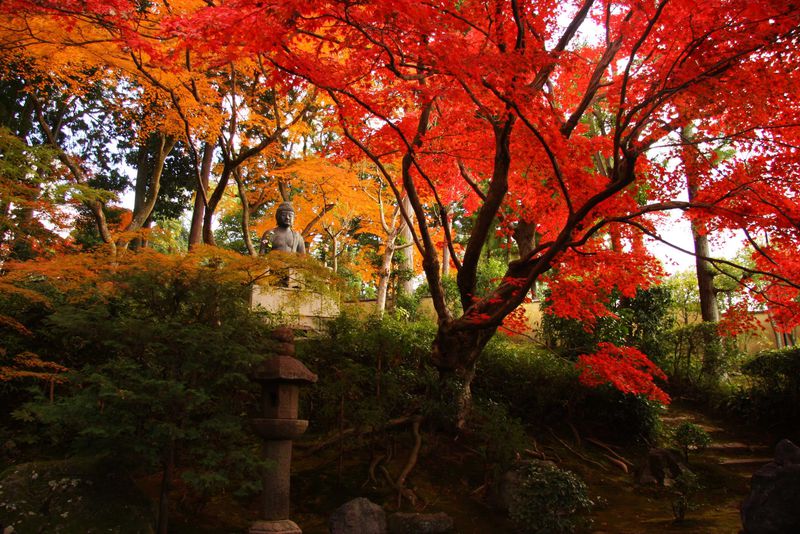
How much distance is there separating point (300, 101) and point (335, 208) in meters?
5.07

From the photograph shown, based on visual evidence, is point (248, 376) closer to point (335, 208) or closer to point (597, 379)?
point (597, 379)

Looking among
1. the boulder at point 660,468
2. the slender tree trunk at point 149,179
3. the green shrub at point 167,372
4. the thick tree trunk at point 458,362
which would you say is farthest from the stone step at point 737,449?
the slender tree trunk at point 149,179

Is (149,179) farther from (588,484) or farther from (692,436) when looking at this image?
(692,436)

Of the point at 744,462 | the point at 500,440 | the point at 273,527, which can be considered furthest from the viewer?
the point at 744,462

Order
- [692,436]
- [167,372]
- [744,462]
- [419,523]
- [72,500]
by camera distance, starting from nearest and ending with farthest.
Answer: [72,500]
[167,372]
[419,523]
[692,436]
[744,462]

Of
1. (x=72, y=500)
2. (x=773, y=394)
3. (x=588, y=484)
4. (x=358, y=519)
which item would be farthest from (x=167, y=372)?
(x=773, y=394)

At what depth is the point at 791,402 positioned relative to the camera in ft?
33.3

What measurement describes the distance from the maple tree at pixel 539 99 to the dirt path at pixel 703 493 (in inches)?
62.3

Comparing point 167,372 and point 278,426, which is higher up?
point 167,372

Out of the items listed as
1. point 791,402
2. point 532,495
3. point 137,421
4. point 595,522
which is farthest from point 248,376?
point 791,402

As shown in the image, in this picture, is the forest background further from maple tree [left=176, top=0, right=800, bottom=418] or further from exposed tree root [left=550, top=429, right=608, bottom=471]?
exposed tree root [left=550, top=429, right=608, bottom=471]

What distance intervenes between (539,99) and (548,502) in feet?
16.7

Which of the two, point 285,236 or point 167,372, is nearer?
point 167,372

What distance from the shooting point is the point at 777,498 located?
5.25m
